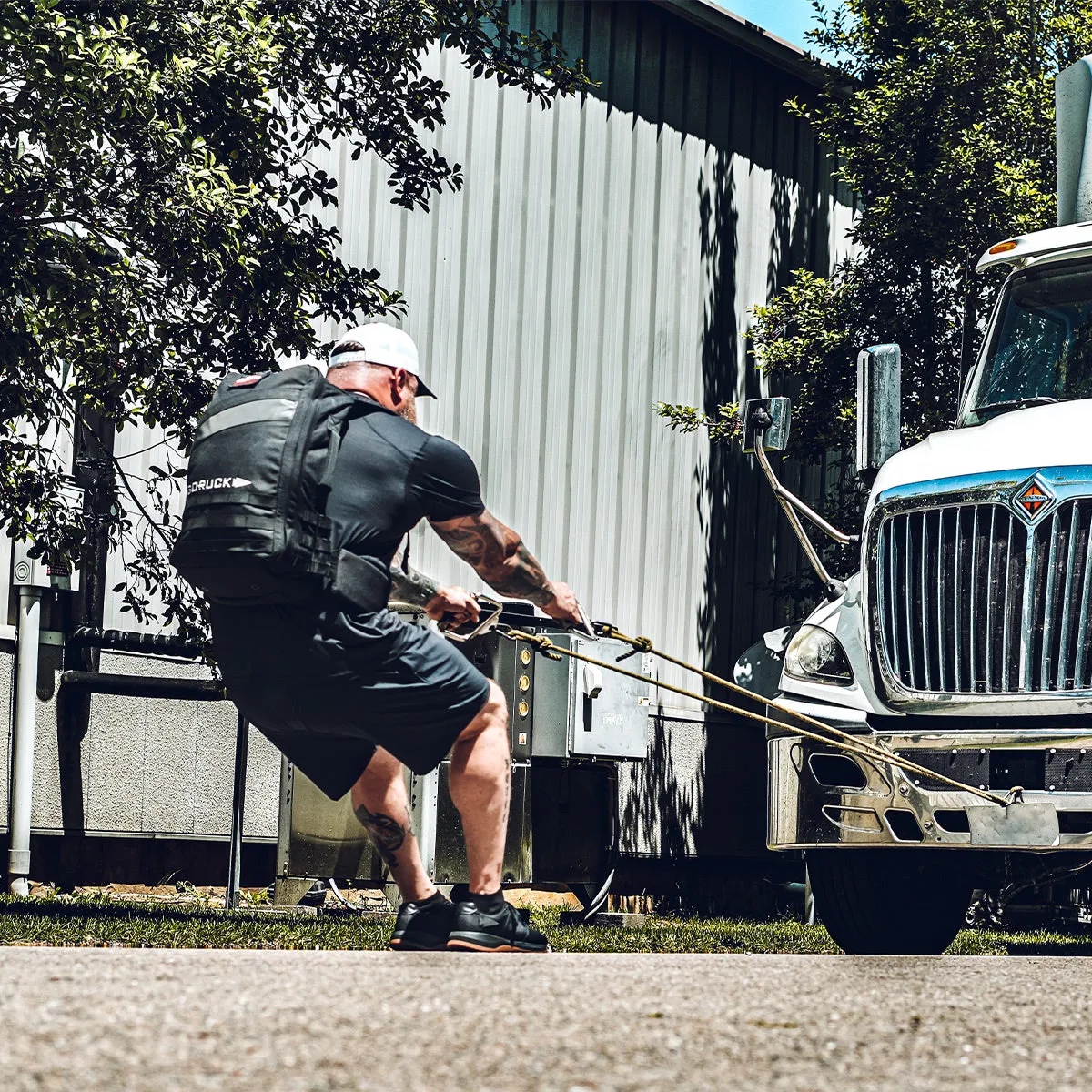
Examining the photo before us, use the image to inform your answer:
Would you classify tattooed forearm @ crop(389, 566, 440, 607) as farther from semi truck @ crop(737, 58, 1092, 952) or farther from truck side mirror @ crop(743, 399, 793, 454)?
truck side mirror @ crop(743, 399, 793, 454)

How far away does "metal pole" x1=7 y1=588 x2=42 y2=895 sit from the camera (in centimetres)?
1162

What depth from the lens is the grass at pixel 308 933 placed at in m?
7.33

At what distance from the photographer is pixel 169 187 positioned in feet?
27.1

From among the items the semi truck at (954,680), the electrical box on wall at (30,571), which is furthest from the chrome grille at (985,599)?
the electrical box on wall at (30,571)

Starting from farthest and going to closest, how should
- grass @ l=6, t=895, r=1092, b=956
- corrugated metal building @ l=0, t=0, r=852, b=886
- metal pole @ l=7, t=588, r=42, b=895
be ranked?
corrugated metal building @ l=0, t=0, r=852, b=886
metal pole @ l=7, t=588, r=42, b=895
grass @ l=6, t=895, r=1092, b=956

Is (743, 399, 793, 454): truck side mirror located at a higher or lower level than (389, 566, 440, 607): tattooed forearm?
higher

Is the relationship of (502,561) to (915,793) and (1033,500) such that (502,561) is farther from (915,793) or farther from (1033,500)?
(1033,500)

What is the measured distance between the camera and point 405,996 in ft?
11.4

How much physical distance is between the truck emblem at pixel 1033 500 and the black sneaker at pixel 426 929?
2.74m

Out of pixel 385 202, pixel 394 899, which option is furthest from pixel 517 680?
pixel 385 202

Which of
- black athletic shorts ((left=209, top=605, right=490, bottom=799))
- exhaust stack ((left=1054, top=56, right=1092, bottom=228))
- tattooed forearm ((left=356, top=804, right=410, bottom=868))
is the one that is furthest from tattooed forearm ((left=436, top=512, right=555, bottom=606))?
exhaust stack ((left=1054, top=56, right=1092, bottom=228))

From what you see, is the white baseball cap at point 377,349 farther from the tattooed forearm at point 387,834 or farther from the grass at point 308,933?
the grass at point 308,933

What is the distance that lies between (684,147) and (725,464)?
2933mm

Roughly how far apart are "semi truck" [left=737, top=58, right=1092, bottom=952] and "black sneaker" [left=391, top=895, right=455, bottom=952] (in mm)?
2230
